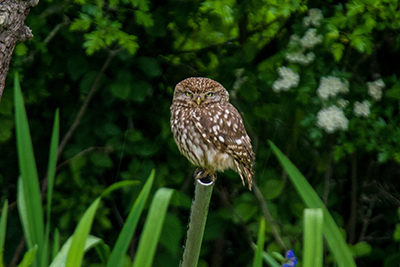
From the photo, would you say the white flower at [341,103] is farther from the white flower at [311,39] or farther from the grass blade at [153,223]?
the grass blade at [153,223]

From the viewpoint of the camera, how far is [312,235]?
1125 mm

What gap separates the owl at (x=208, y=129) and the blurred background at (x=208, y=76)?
69 cm

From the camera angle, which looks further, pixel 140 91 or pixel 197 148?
pixel 140 91

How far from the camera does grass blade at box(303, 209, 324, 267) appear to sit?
1.12 meters

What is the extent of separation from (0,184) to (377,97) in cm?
241

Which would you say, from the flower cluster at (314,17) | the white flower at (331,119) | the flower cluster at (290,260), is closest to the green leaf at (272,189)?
the white flower at (331,119)

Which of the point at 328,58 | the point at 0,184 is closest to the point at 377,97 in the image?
the point at 328,58

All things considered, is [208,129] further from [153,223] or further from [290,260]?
[153,223]

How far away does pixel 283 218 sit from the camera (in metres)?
3.32

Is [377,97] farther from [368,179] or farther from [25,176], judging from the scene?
[25,176]

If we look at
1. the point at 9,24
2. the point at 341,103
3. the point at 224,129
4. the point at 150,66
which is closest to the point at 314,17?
the point at 341,103

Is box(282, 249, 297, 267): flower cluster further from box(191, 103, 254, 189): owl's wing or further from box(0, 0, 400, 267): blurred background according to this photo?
box(0, 0, 400, 267): blurred background

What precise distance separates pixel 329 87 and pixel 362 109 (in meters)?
0.24

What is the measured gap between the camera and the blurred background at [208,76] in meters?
2.83
